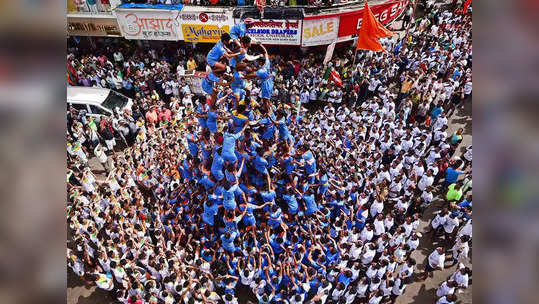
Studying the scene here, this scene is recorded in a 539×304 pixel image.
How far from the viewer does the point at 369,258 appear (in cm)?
857

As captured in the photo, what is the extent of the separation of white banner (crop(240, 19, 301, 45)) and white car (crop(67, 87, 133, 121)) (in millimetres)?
5897

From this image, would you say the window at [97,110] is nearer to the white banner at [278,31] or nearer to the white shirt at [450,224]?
the white banner at [278,31]

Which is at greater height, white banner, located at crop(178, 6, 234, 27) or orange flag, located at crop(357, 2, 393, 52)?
white banner, located at crop(178, 6, 234, 27)

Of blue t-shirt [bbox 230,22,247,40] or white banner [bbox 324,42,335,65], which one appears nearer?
blue t-shirt [bbox 230,22,247,40]

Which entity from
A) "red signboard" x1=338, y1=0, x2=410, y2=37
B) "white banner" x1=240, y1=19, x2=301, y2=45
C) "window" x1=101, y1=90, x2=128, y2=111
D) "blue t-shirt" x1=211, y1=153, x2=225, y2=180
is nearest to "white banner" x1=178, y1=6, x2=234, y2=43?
"white banner" x1=240, y1=19, x2=301, y2=45

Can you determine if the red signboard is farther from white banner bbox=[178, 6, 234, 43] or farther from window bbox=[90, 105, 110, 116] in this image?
window bbox=[90, 105, 110, 116]

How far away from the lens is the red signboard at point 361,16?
584 inches

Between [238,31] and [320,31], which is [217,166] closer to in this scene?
[238,31]

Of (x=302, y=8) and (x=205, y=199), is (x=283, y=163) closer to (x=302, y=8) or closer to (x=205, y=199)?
(x=205, y=199)

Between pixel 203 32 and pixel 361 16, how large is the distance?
6772 millimetres

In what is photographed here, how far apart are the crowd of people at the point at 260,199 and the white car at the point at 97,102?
0.47m

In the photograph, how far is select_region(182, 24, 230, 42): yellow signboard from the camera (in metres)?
15.5
